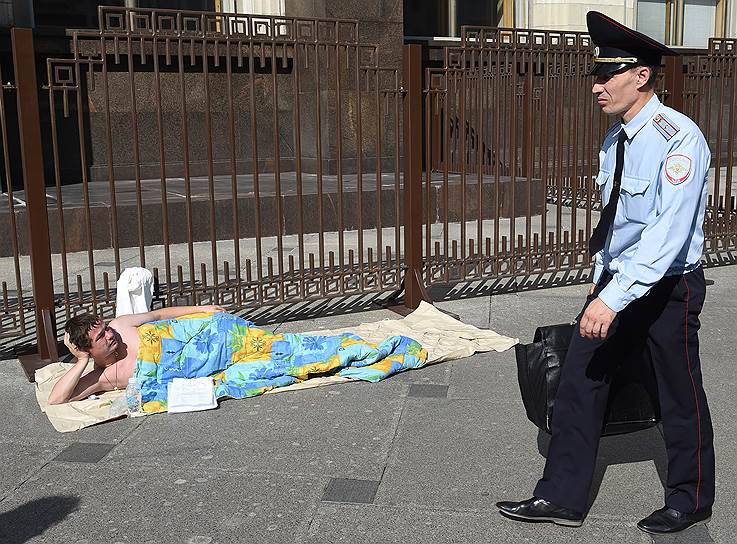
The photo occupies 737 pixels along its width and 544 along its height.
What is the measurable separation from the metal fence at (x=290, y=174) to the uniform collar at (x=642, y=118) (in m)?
3.59

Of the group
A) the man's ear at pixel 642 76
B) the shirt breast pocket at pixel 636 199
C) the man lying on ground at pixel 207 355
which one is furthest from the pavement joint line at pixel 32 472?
the man's ear at pixel 642 76

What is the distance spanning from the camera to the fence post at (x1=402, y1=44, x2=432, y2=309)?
23.5ft

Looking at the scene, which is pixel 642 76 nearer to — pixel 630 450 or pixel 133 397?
pixel 630 450

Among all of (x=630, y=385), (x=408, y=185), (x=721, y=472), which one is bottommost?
(x=721, y=472)

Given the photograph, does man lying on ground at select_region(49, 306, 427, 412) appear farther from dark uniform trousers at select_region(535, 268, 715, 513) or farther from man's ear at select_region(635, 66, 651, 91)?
man's ear at select_region(635, 66, 651, 91)

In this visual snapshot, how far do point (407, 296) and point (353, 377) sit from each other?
6.86 feet

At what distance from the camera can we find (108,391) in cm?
534

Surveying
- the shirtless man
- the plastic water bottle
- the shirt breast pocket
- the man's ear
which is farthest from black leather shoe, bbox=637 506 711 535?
the shirtless man

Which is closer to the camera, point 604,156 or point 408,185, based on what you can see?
point 604,156

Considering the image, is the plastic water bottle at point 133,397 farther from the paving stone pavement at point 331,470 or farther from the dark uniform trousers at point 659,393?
the dark uniform trousers at point 659,393

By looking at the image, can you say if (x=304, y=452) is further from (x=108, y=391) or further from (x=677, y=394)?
(x=677, y=394)

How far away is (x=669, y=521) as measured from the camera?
3.51 metres

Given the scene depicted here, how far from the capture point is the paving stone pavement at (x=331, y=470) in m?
3.61

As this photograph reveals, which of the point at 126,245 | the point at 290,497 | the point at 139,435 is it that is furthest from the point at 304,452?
the point at 126,245
